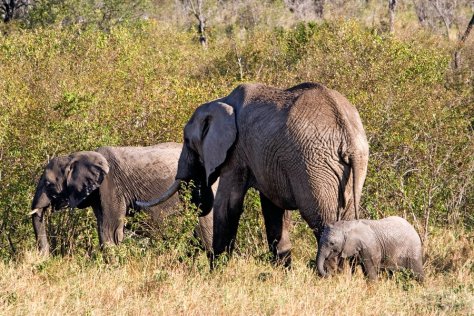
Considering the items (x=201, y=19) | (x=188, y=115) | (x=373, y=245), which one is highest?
(x=188, y=115)

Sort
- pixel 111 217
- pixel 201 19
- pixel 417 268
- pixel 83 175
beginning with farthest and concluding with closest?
1. pixel 201 19
2. pixel 111 217
3. pixel 83 175
4. pixel 417 268

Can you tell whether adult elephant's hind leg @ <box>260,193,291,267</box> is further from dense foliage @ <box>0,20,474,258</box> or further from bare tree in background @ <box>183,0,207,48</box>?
bare tree in background @ <box>183,0,207,48</box>

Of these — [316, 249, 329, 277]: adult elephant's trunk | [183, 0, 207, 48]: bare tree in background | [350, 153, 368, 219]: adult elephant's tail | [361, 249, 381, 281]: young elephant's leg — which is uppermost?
[350, 153, 368, 219]: adult elephant's tail

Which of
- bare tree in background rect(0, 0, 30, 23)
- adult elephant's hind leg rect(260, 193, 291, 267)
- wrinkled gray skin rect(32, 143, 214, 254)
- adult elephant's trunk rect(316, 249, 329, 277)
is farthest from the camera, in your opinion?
bare tree in background rect(0, 0, 30, 23)

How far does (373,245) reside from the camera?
8203 millimetres

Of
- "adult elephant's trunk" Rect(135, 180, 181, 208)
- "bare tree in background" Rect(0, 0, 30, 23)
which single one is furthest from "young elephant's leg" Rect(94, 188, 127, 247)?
"bare tree in background" Rect(0, 0, 30, 23)

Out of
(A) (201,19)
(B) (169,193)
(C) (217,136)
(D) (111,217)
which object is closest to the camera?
(C) (217,136)

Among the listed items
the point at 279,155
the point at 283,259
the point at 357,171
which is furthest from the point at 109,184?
the point at 357,171

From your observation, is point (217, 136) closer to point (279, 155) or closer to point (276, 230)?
point (279, 155)

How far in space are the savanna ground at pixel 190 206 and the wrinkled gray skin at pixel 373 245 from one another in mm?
167

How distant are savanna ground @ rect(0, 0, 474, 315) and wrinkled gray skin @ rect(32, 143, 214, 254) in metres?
0.30

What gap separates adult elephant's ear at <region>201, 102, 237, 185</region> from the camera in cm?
882

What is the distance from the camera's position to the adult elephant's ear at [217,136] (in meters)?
8.82

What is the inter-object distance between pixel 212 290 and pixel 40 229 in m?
3.25
